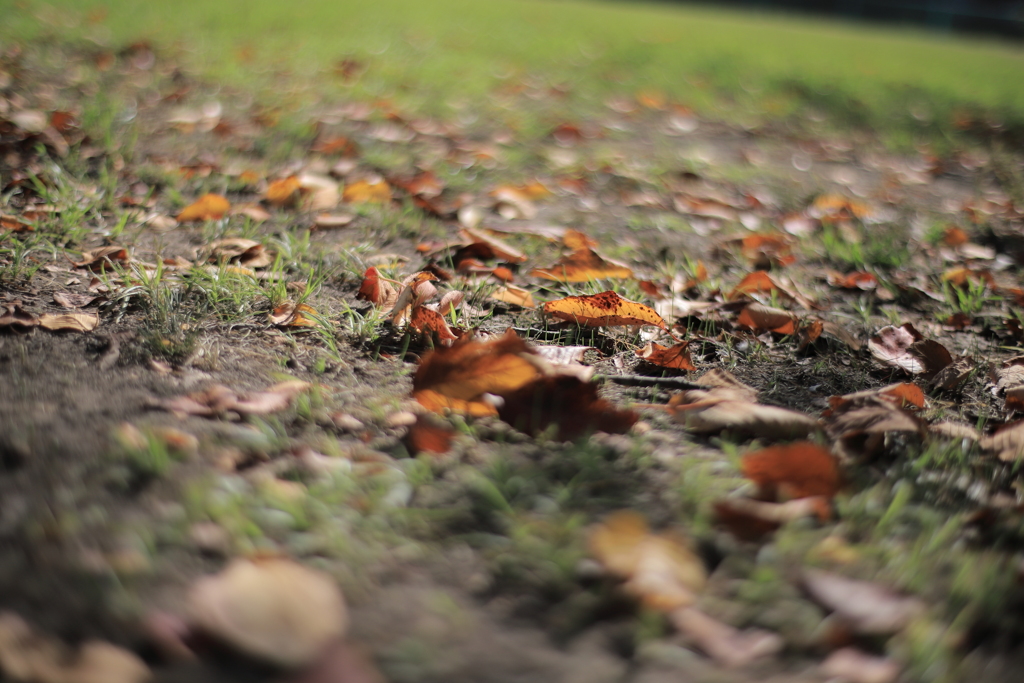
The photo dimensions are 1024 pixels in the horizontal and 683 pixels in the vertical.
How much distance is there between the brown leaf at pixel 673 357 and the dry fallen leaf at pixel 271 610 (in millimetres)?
834

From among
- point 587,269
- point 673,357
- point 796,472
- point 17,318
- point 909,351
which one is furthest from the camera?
point 587,269

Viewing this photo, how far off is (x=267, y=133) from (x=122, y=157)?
2.08 feet

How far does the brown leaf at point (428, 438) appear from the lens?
3.44 feet

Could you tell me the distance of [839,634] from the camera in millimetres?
775

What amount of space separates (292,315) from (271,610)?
32.8 inches

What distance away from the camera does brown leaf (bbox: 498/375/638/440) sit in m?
1.11

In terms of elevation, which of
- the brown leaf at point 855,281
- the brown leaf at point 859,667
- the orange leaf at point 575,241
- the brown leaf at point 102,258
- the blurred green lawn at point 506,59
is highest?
the blurred green lawn at point 506,59

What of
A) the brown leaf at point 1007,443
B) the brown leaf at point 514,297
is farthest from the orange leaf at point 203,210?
the brown leaf at point 1007,443

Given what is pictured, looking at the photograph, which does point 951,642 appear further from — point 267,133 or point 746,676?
point 267,133

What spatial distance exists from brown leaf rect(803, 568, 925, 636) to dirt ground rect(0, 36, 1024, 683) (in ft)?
0.06

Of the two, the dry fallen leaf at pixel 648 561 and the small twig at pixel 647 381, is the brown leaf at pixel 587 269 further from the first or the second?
the dry fallen leaf at pixel 648 561

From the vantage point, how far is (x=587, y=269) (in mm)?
1786

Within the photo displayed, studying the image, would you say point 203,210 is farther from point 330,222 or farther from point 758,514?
point 758,514

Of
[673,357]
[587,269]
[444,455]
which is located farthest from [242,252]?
[673,357]
